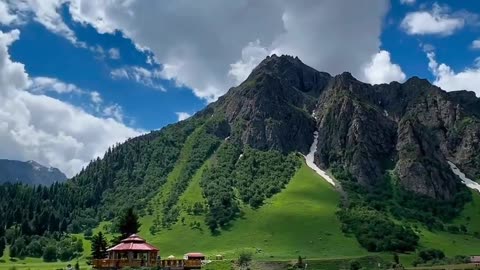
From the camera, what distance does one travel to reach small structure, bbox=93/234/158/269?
337 feet

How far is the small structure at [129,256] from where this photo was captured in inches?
4045

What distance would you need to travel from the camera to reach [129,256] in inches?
4151

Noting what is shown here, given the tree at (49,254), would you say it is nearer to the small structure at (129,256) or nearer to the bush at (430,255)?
the small structure at (129,256)

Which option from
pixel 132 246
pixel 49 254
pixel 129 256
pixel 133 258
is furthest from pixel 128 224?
pixel 49 254

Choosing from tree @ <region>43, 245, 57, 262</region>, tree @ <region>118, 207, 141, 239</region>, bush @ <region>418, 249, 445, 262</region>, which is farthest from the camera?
tree @ <region>43, 245, 57, 262</region>

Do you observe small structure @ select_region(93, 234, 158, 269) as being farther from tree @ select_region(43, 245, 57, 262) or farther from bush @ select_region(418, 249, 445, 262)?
bush @ select_region(418, 249, 445, 262)

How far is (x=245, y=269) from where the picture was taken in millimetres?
135750

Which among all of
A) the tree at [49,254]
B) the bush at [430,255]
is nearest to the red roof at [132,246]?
the tree at [49,254]

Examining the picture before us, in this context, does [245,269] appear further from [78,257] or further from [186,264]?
[78,257]

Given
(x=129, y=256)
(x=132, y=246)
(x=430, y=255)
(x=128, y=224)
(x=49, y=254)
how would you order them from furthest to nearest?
(x=49, y=254), (x=430, y=255), (x=128, y=224), (x=132, y=246), (x=129, y=256)

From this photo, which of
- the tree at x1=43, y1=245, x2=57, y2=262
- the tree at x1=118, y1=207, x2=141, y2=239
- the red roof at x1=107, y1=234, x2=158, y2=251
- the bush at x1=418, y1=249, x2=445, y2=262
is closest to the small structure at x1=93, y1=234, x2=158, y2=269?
the red roof at x1=107, y1=234, x2=158, y2=251

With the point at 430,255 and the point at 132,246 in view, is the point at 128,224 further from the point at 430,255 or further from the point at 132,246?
the point at 430,255

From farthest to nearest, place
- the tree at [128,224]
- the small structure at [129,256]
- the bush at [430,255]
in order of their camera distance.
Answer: the bush at [430,255] → the tree at [128,224] → the small structure at [129,256]

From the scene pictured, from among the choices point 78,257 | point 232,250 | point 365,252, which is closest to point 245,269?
point 232,250
